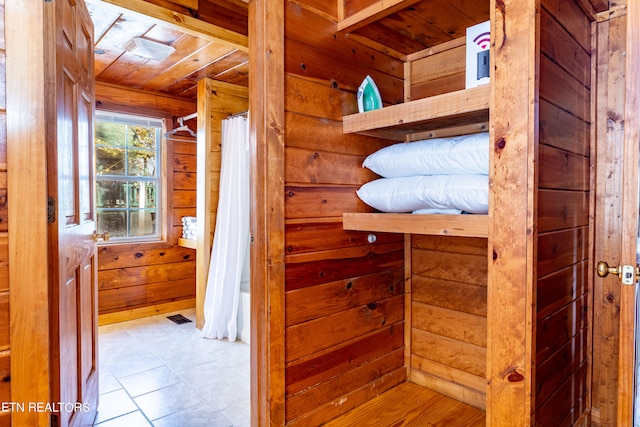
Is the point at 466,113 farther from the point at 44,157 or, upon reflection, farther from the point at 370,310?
the point at 44,157

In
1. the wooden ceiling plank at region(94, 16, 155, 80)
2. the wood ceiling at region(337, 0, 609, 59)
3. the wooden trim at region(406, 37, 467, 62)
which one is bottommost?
the wooden trim at region(406, 37, 467, 62)

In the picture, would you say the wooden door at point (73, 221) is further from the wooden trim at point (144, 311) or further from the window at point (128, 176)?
the window at point (128, 176)

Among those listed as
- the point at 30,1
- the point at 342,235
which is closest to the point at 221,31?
the point at 30,1

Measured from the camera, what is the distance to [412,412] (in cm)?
188

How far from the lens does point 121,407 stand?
2037 mm

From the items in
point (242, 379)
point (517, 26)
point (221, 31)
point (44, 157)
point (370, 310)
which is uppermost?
point (221, 31)

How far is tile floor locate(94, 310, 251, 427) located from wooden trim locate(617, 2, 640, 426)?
1.59 meters

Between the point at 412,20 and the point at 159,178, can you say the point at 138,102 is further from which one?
the point at 412,20

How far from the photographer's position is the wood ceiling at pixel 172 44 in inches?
87.2

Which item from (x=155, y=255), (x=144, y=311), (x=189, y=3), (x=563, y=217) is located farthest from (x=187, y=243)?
(x=563, y=217)

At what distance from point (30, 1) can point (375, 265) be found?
174 cm

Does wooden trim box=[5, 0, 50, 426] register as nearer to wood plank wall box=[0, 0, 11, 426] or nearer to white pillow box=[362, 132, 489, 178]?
wood plank wall box=[0, 0, 11, 426]

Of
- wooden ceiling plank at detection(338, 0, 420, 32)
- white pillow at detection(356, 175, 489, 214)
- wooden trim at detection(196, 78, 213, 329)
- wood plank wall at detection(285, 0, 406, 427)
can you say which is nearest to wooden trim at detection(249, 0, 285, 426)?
wood plank wall at detection(285, 0, 406, 427)

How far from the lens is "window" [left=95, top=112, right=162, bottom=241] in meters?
3.57
